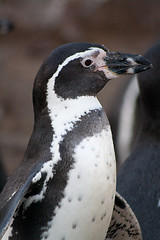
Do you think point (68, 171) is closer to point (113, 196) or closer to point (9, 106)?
point (113, 196)

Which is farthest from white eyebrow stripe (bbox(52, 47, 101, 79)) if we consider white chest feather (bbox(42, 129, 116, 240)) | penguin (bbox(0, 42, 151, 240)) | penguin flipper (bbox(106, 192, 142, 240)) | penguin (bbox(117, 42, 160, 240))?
penguin (bbox(117, 42, 160, 240))

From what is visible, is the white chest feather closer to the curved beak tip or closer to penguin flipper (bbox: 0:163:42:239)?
penguin flipper (bbox: 0:163:42:239)

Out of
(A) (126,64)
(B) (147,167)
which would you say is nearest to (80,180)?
(A) (126,64)

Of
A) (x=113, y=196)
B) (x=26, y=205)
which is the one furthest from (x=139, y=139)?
(x=26, y=205)

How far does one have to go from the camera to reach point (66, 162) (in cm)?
222

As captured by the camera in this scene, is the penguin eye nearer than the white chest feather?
No

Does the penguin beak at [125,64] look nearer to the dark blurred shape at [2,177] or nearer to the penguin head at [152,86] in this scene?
the penguin head at [152,86]

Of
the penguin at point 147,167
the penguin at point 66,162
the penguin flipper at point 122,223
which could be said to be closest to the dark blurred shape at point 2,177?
the penguin at point 147,167

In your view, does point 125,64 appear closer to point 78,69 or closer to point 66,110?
point 78,69

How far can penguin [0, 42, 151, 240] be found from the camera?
86.9 inches

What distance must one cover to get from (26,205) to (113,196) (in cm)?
36

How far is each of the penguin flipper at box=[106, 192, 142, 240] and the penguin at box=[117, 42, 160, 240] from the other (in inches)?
9.6

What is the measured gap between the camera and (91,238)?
7.50 feet

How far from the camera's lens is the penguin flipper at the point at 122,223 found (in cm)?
253
